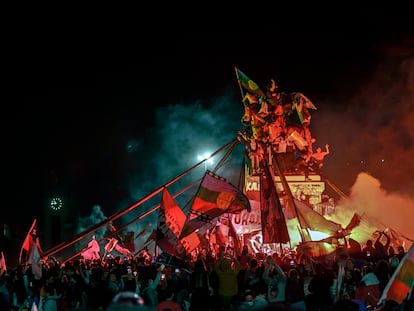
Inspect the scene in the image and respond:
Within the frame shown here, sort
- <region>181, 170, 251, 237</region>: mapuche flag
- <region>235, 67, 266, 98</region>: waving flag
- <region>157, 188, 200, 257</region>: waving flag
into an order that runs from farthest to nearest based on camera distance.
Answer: <region>235, 67, 266, 98</region>: waving flag, <region>181, 170, 251, 237</region>: mapuche flag, <region>157, 188, 200, 257</region>: waving flag

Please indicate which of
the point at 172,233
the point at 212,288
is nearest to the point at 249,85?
the point at 172,233

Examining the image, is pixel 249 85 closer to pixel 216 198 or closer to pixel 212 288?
pixel 216 198

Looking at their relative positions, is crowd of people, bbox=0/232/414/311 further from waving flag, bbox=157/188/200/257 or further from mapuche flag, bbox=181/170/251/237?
mapuche flag, bbox=181/170/251/237

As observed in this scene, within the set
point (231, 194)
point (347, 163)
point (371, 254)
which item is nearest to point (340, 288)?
point (231, 194)

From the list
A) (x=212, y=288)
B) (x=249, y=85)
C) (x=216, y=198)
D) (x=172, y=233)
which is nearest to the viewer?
(x=212, y=288)

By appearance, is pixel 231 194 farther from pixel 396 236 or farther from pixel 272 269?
pixel 396 236

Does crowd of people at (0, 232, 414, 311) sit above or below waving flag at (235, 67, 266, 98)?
below

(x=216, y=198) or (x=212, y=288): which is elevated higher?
(x=216, y=198)

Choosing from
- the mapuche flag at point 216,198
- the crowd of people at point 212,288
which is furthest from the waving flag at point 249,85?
the crowd of people at point 212,288

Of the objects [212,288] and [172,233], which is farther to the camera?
[172,233]

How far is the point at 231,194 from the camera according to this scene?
17297 millimetres

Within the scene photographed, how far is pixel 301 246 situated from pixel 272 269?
763 centimetres

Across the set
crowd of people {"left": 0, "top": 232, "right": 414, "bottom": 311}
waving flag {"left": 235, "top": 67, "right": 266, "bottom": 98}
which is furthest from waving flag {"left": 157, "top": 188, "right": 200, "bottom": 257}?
waving flag {"left": 235, "top": 67, "right": 266, "bottom": 98}

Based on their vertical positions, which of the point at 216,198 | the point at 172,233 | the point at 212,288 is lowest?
the point at 212,288
